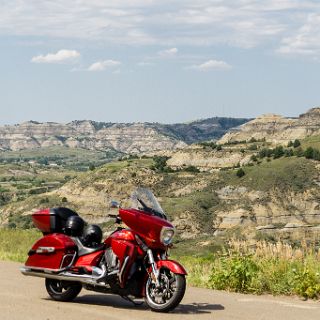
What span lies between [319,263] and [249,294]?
1.33 metres

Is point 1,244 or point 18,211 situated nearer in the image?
point 1,244

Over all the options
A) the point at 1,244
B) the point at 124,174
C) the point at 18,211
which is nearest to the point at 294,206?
the point at 124,174

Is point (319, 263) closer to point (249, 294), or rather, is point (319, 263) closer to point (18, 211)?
point (249, 294)

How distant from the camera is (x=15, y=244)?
59.7 ft

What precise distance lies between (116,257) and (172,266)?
923 mm

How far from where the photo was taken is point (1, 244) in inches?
705

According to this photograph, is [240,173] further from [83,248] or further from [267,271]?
[83,248]

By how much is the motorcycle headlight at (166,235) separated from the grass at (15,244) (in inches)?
264

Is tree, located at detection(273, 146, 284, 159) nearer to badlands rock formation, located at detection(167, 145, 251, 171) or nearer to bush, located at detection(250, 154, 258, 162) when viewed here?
bush, located at detection(250, 154, 258, 162)

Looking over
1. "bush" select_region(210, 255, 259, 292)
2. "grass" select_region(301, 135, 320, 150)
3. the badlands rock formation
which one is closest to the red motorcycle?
"bush" select_region(210, 255, 259, 292)

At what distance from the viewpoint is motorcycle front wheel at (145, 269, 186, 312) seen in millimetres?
8891

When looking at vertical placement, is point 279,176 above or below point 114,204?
below

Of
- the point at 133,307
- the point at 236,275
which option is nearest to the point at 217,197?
the point at 236,275

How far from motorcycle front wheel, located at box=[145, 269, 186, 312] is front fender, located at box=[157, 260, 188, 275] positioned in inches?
2.5
